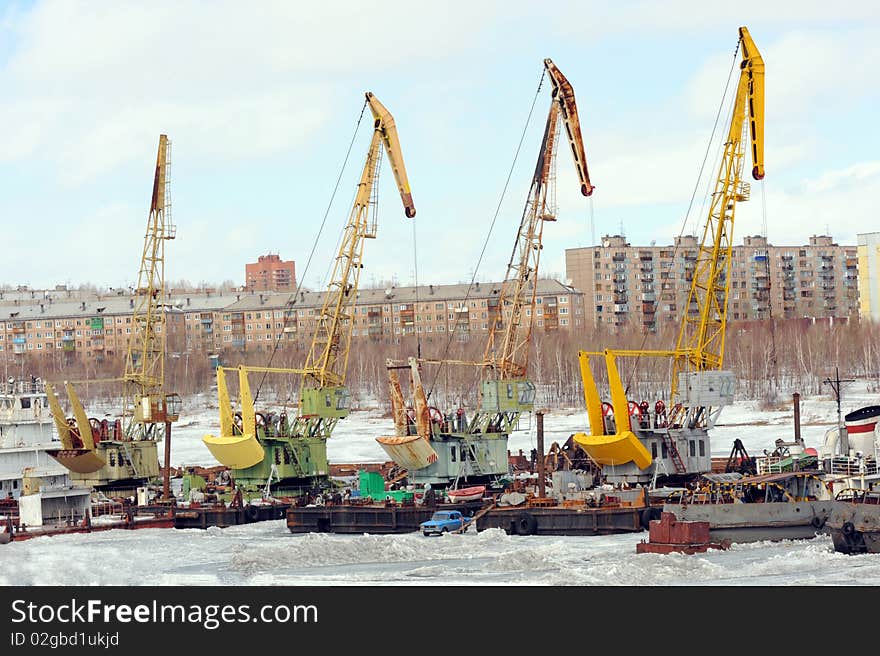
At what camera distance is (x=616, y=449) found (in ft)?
216

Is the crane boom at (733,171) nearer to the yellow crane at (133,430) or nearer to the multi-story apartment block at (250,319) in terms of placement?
the yellow crane at (133,430)

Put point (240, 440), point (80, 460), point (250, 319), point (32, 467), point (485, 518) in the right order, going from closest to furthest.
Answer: point (485, 518) → point (32, 467) → point (240, 440) → point (80, 460) → point (250, 319)

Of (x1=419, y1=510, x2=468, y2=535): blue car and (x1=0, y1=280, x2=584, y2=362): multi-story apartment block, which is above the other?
(x1=0, y1=280, x2=584, y2=362): multi-story apartment block

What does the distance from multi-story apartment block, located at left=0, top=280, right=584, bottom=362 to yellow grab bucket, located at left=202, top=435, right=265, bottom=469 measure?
8285 centimetres

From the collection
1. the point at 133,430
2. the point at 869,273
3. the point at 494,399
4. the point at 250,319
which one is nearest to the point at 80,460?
the point at 133,430

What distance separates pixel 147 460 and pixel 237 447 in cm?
1286

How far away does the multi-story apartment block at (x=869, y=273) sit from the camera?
145m

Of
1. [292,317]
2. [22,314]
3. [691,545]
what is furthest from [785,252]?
[691,545]

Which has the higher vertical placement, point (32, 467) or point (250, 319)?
point (250, 319)

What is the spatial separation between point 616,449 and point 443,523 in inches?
344

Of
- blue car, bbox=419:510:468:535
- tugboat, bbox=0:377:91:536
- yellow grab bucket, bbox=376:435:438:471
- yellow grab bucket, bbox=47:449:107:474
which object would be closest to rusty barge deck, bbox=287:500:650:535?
blue car, bbox=419:510:468:535

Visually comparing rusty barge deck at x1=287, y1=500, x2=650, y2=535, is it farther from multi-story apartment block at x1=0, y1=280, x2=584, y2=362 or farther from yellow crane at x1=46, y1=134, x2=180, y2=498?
multi-story apartment block at x1=0, y1=280, x2=584, y2=362

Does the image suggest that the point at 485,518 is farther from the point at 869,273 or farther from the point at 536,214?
the point at 869,273

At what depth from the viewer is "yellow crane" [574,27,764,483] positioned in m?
65.8
